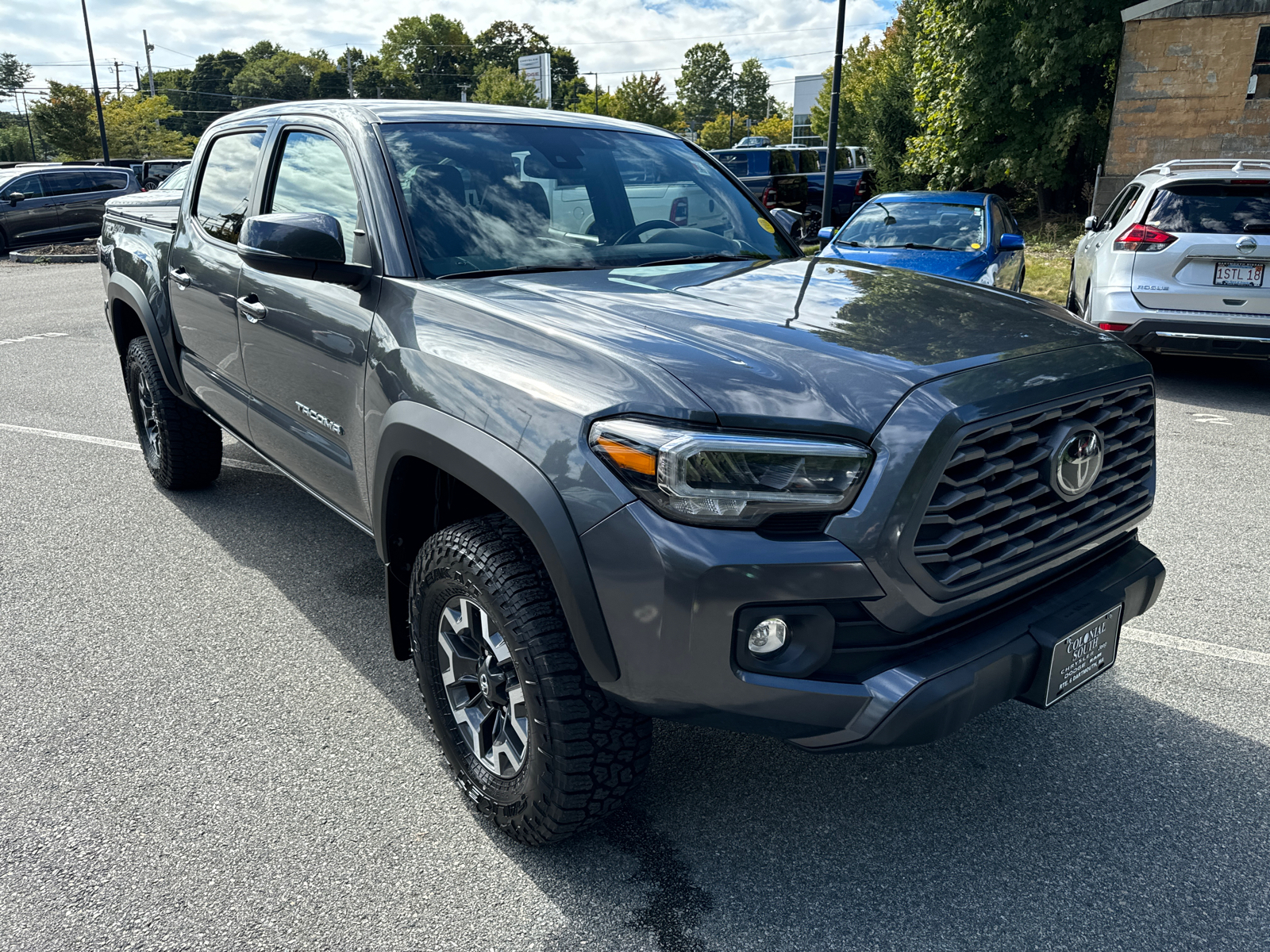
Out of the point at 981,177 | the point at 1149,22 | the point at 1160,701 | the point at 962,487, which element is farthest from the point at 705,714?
the point at 981,177

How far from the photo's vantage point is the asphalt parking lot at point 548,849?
7.24 ft

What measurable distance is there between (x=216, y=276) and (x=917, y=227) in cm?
780

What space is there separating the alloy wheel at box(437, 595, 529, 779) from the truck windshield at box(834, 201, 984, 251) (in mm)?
8230

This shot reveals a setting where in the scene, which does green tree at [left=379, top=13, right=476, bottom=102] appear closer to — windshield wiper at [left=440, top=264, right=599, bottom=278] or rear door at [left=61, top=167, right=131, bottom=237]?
rear door at [left=61, top=167, right=131, bottom=237]

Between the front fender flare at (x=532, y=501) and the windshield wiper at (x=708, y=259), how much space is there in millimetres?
1029

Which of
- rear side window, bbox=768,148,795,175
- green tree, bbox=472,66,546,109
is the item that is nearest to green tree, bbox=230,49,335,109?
green tree, bbox=472,66,546,109

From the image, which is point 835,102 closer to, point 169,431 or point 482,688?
point 169,431

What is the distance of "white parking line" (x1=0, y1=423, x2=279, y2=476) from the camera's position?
18.7ft

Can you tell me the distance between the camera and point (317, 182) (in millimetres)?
3309

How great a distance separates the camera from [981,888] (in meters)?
2.31

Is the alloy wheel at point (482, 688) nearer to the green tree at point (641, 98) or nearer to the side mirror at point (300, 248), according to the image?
the side mirror at point (300, 248)

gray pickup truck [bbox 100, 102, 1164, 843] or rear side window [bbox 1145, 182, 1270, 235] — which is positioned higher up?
rear side window [bbox 1145, 182, 1270, 235]

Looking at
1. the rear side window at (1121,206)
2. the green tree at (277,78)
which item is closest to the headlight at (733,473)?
the rear side window at (1121,206)

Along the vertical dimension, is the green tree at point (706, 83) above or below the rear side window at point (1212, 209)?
above
